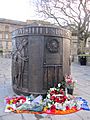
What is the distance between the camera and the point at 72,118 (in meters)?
2.49

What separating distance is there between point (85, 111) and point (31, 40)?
5.61ft

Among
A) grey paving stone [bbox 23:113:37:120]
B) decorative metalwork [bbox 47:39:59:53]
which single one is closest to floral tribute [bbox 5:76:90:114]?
grey paving stone [bbox 23:113:37:120]

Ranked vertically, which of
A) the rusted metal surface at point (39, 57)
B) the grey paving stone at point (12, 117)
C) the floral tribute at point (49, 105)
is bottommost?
the grey paving stone at point (12, 117)

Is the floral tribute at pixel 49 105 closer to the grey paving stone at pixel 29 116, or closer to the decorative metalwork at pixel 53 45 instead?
the grey paving stone at pixel 29 116

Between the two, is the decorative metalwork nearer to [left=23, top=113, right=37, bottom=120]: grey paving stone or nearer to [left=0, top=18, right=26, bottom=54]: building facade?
[left=23, top=113, right=37, bottom=120]: grey paving stone

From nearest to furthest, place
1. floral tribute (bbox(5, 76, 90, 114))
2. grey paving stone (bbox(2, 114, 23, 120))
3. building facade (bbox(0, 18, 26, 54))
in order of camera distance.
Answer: grey paving stone (bbox(2, 114, 23, 120)) → floral tribute (bbox(5, 76, 90, 114)) → building facade (bbox(0, 18, 26, 54))

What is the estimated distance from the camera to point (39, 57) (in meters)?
3.16

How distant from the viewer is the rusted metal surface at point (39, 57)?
10.4 ft

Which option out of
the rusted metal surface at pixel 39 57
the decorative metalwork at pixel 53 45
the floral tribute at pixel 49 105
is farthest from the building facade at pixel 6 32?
the floral tribute at pixel 49 105

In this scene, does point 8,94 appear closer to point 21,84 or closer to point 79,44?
point 21,84

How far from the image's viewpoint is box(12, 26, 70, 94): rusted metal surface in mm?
3166

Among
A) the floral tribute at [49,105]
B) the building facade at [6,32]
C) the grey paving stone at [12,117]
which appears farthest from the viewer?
the building facade at [6,32]

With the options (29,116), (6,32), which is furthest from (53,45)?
(6,32)

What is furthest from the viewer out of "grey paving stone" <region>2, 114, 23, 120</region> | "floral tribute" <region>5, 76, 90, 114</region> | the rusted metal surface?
the rusted metal surface
